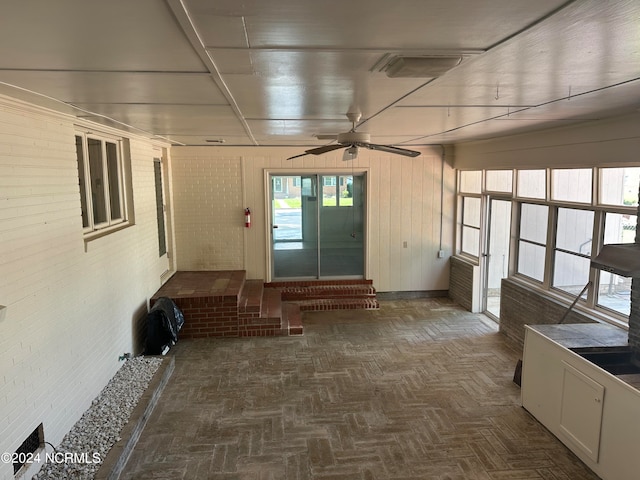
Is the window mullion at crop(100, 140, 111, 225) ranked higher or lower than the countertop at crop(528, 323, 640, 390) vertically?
higher

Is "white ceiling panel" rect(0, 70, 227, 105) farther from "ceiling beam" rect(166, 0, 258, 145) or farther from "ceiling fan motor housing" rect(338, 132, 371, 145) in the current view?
"ceiling fan motor housing" rect(338, 132, 371, 145)

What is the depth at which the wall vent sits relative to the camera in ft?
9.94

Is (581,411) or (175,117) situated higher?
(175,117)

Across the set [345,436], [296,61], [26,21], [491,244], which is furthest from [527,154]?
[26,21]

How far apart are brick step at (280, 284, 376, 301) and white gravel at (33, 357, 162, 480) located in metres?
3.10

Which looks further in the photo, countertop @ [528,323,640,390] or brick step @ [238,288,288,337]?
brick step @ [238,288,288,337]

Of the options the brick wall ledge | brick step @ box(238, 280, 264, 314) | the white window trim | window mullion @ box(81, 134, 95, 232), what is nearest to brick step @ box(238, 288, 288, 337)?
brick step @ box(238, 280, 264, 314)

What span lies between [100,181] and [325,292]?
425 cm

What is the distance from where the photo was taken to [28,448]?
320cm

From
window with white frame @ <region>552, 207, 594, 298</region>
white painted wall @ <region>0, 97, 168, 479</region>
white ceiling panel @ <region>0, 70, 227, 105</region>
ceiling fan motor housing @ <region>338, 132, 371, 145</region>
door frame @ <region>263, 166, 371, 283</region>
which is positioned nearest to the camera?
white ceiling panel @ <region>0, 70, 227, 105</region>

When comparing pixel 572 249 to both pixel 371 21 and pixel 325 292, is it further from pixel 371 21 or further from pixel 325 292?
pixel 371 21

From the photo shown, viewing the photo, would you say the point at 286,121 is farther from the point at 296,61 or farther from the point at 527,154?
the point at 527,154

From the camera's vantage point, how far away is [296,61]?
213 centimetres

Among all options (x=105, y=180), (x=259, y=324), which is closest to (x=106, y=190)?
(x=105, y=180)
